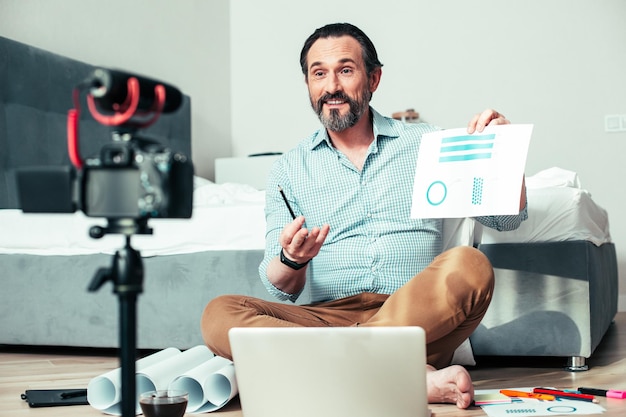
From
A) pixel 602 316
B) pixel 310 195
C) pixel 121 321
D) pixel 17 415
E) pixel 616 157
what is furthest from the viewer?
pixel 616 157

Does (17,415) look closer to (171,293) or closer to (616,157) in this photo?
(171,293)

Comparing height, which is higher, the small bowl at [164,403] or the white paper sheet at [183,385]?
the small bowl at [164,403]

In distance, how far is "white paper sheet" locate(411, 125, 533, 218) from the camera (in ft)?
4.99

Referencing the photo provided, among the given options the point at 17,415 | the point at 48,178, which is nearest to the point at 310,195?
the point at 17,415

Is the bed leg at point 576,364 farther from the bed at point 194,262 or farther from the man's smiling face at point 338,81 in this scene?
the man's smiling face at point 338,81

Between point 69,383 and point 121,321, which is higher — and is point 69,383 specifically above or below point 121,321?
below

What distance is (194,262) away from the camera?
2359 mm

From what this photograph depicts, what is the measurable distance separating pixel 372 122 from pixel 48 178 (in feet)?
4.37

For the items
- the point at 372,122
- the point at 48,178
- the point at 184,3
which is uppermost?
the point at 184,3

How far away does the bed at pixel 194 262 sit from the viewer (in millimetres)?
2041

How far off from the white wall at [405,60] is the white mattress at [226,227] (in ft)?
3.34

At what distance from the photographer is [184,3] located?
4262 millimetres

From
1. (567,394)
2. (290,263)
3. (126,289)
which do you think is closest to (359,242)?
(290,263)

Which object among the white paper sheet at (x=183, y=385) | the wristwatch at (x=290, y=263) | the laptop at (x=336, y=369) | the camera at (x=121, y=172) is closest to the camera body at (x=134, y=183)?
the camera at (x=121, y=172)
